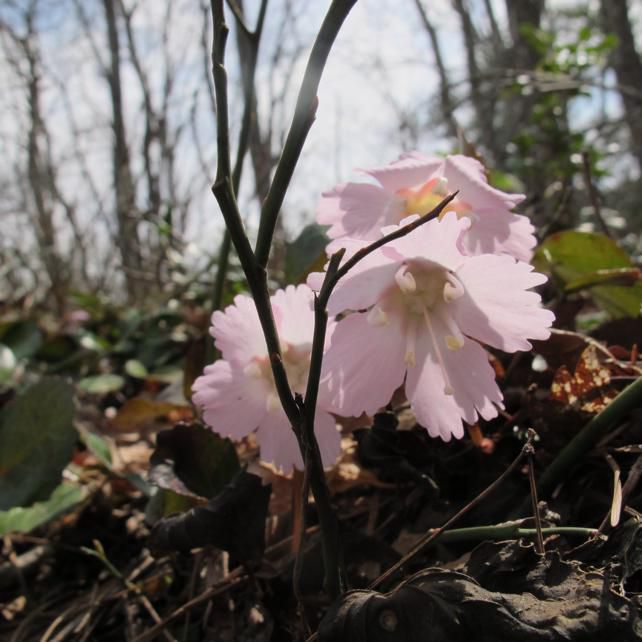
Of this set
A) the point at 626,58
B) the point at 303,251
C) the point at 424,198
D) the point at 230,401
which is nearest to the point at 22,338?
the point at 303,251

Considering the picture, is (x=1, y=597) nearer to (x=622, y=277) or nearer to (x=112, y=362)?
(x=622, y=277)

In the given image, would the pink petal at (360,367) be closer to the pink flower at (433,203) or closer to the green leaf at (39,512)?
the pink flower at (433,203)

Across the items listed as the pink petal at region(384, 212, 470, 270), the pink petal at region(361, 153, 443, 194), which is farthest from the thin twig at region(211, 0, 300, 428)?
A: the pink petal at region(361, 153, 443, 194)

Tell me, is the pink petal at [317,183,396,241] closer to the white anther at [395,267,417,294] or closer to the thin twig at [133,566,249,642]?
the white anther at [395,267,417,294]

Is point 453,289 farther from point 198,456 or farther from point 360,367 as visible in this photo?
point 198,456

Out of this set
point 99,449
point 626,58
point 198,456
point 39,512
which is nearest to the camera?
point 198,456

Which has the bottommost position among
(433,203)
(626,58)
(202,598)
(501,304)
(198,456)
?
(202,598)

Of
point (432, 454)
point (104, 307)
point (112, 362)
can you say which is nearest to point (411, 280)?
point (432, 454)
